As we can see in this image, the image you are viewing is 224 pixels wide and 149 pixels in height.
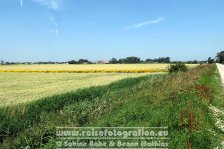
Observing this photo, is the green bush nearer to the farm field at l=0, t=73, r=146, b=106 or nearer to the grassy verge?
the farm field at l=0, t=73, r=146, b=106

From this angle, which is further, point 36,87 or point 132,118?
point 36,87

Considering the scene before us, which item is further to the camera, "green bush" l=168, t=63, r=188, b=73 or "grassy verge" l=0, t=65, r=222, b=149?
"green bush" l=168, t=63, r=188, b=73

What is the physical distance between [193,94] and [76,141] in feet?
21.2

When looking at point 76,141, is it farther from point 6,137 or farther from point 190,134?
point 6,137

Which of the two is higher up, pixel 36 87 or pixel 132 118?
pixel 132 118

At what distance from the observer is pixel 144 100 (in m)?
12.9

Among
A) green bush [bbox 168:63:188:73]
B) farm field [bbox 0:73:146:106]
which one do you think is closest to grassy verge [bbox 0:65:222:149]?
farm field [bbox 0:73:146:106]

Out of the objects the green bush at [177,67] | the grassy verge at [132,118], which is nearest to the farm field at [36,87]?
the grassy verge at [132,118]

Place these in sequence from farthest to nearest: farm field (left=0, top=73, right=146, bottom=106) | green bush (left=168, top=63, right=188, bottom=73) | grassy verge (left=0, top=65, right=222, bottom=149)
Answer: green bush (left=168, top=63, right=188, bottom=73)
farm field (left=0, top=73, right=146, bottom=106)
grassy verge (left=0, top=65, right=222, bottom=149)

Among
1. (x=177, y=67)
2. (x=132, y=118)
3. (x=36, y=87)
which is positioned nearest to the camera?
(x=132, y=118)

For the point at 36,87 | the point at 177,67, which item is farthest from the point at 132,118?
the point at 177,67

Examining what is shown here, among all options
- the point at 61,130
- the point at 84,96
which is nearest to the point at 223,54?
the point at 84,96

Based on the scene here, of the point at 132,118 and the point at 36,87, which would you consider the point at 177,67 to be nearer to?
the point at 36,87

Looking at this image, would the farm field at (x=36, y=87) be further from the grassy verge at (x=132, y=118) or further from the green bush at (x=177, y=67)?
the green bush at (x=177, y=67)
